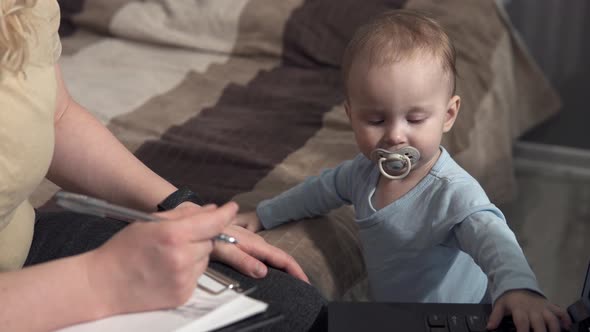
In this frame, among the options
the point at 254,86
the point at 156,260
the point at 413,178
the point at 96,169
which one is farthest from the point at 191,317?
the point at 254,86

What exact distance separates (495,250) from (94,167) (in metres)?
0.50

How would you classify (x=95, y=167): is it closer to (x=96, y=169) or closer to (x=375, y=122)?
(x=96, y=169)

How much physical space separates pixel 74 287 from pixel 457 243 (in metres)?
0.53

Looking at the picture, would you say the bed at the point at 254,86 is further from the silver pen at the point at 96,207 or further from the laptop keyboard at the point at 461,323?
the silver pen at the point at 96,207

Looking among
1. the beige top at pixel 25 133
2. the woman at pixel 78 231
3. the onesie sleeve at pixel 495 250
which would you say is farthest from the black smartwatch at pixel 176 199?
the onesie sleeve at pixel 495 250

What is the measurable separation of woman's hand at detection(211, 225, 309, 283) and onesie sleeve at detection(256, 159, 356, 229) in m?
0.21

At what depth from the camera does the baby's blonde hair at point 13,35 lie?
2.88ft

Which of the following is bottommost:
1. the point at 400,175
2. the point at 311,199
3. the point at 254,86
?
the point at 254,86

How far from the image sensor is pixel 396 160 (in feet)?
3.66

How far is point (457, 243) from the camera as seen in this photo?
1122 millimetres

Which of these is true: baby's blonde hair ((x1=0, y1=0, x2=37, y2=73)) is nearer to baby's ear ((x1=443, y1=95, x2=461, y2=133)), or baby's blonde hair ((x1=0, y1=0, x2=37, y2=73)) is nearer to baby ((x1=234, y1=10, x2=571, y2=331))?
baby ((x1=234, y1=10, x2=571, y2=331))

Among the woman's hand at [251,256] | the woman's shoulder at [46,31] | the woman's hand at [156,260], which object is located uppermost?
the woman's shoulder at [46,31]

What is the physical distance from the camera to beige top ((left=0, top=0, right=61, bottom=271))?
0.86m

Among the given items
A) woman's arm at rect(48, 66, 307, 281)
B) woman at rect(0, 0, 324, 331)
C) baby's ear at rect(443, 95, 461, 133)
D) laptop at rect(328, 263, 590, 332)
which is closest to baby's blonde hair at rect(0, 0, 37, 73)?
woman at rect(0, 0, 324, 331)
